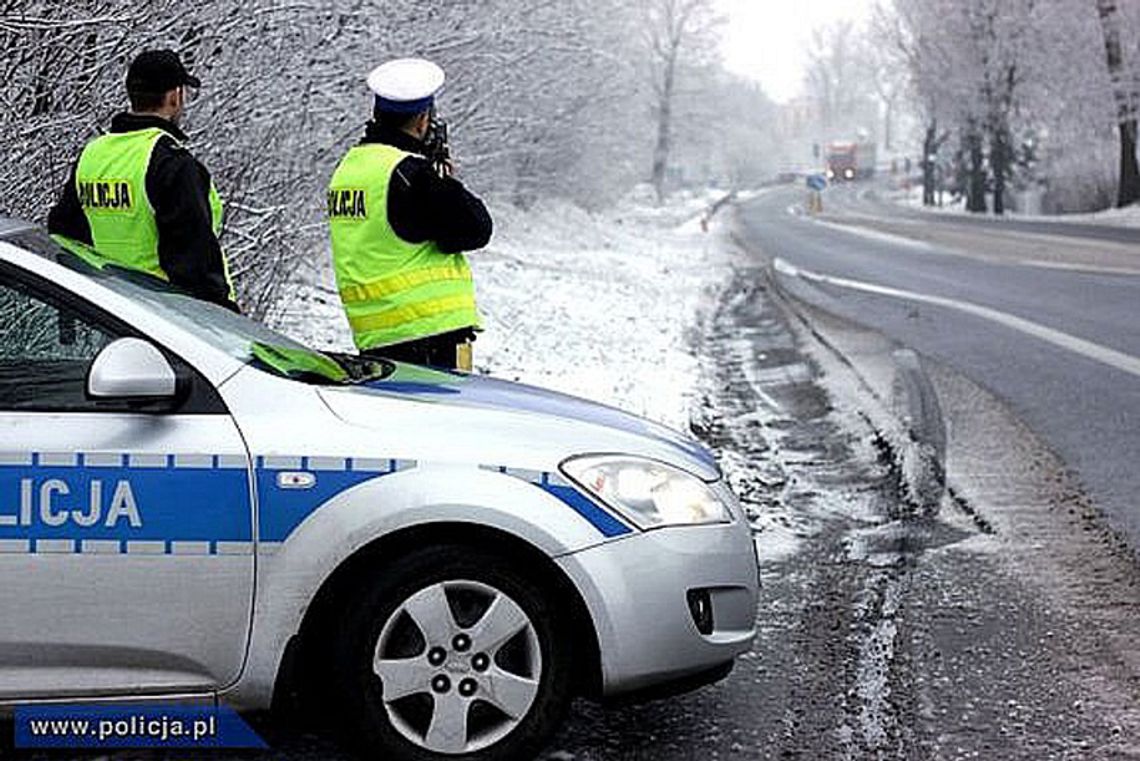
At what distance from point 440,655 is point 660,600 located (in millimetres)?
571

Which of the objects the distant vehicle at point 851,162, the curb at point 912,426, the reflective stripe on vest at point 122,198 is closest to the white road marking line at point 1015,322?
the curb at point 912,426

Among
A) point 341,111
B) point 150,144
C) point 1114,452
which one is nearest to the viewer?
point 150,144

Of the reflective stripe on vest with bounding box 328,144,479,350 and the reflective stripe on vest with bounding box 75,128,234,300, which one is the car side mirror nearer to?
the reflective stripe on vest with bounding box 75,128,234,300

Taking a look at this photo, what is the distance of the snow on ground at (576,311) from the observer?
38.9 ft

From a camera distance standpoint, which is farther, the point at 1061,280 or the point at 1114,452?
the point at 1061,280

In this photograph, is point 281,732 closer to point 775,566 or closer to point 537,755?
point 537,755

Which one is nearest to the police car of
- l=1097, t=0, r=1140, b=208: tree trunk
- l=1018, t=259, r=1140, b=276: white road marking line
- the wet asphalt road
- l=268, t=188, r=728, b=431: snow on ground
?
the wet asphalt road

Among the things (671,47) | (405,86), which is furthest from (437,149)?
(671,47)

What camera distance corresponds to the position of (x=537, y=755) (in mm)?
4211

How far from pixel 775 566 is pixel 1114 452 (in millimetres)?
3086

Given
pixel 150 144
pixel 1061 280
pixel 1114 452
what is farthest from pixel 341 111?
pixel 1061 280

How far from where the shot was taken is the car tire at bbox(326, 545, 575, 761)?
4.03 meters

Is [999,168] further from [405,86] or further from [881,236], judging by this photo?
[405,86]

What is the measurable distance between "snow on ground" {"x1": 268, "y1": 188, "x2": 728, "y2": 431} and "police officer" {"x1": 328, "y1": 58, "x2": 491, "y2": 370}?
3.91m
